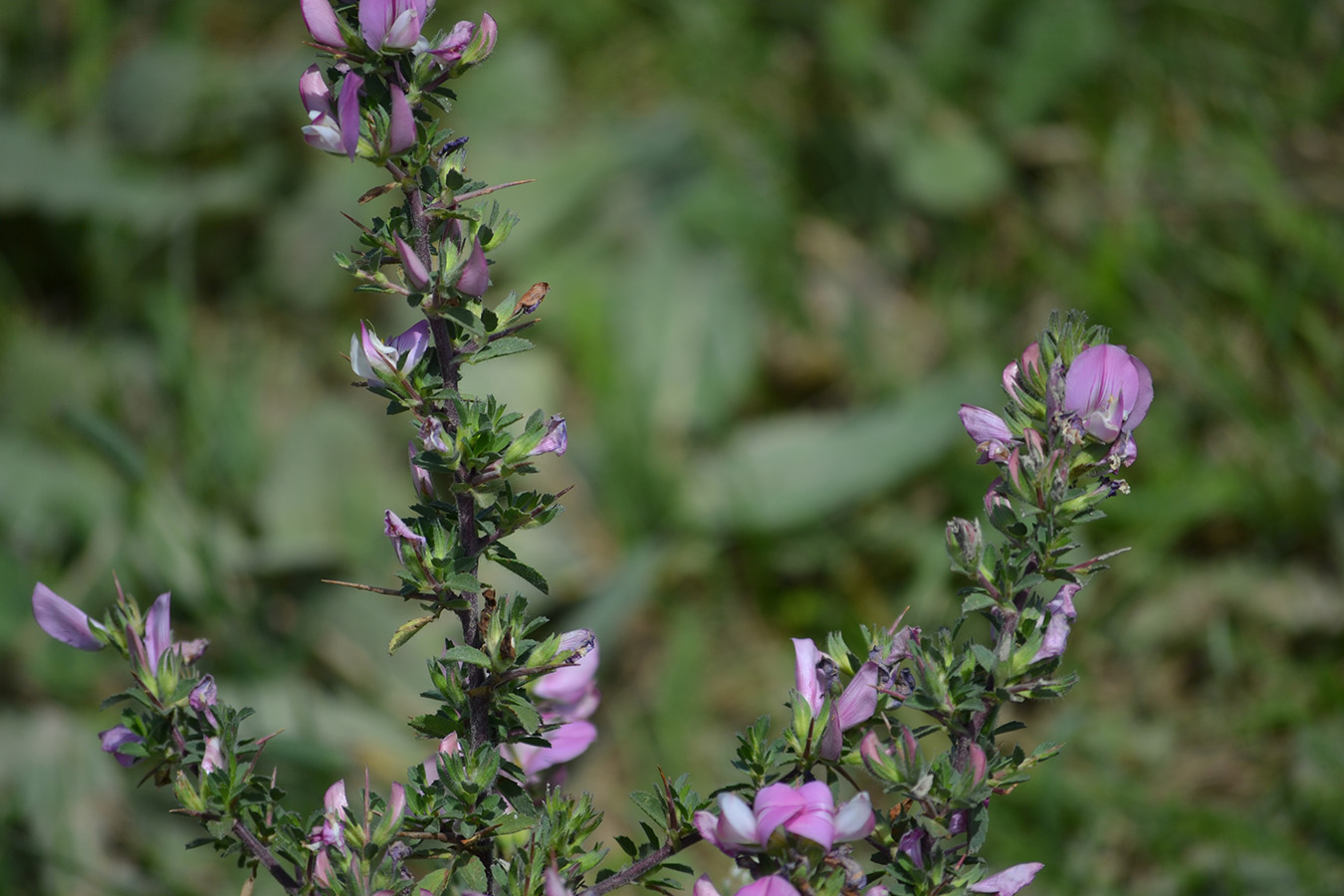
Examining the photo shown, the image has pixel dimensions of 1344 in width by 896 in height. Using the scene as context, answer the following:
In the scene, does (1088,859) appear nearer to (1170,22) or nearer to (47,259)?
(1170,22)

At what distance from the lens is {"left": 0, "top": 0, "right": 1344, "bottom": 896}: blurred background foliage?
2523mm

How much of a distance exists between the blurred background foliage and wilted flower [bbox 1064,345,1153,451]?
1.55 m

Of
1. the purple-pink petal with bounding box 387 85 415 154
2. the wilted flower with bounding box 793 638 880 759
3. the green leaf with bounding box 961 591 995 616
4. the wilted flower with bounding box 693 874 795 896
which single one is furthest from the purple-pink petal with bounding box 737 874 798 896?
the purple-pink petal with bounding box 387 85 415 154

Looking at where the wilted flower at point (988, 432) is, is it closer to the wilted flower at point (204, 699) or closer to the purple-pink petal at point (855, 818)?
the purple-pink petal at point (855, 818)

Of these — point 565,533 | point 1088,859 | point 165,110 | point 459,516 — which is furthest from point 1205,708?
point 165,110

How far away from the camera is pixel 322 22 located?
79cm

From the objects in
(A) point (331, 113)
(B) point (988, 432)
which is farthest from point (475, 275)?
(B) point (988, 432)

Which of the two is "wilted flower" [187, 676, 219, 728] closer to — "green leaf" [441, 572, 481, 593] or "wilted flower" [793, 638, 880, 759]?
"green leaf" [441, 572, 481, 593]

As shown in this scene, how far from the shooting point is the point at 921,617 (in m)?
2.70

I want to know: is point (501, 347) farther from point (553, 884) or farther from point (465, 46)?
point (553, 884)

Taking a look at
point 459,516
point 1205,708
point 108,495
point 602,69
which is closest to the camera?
point 459,516

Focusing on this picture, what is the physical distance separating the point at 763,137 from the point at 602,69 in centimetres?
63

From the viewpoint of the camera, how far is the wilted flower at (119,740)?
892mm

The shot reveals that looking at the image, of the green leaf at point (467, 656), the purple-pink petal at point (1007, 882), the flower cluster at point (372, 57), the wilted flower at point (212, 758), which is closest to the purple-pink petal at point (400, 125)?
the flower cluster at point (372, 57)
